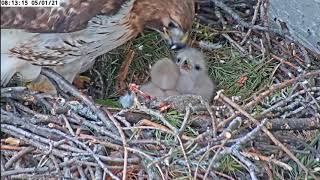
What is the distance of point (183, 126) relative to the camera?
10.0ft

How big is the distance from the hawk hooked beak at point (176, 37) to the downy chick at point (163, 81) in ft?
0.31

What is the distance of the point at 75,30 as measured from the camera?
3.25 metres

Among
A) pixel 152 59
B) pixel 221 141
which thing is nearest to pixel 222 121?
pixel 221 141

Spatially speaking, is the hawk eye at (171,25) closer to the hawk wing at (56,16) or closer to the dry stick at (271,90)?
the hawk wing at (56,16)

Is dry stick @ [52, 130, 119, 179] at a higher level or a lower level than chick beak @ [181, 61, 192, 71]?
lower

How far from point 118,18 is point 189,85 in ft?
1.34

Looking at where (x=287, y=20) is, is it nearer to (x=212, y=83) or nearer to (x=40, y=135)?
(x=212, y=83)

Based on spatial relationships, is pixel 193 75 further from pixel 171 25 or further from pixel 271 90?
pixel 271 90

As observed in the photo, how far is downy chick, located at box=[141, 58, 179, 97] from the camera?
3424 millimetres

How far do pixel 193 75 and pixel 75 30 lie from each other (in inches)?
21.5

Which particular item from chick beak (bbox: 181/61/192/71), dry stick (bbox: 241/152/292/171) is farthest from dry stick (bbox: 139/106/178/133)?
chick beak (bbox: 181/61/192/71)

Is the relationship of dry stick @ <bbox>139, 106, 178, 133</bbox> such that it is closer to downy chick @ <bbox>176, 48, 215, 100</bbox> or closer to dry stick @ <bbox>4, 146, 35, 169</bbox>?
downy chick @ <bbox>176, 48, 215, 100</bbox>

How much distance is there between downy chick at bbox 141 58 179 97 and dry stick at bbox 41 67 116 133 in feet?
0.92

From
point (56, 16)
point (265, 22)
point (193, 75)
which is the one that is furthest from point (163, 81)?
point (265, 22)
